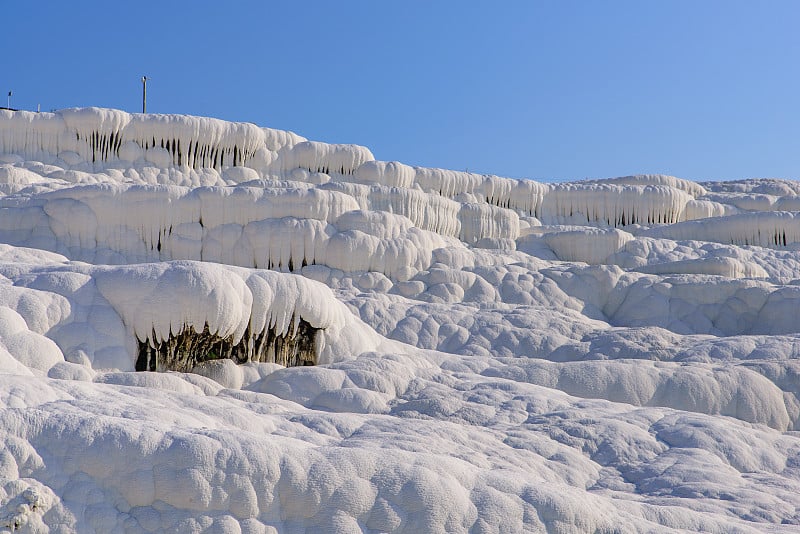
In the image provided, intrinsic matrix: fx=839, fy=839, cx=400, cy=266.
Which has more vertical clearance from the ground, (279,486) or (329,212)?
(329,212)

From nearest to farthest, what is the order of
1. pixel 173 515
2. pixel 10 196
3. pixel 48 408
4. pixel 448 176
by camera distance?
pixel 173 515, pixel 48 408, pixel 10 196, pixel 448 176

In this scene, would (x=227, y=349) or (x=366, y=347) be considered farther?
(x=366, y=347)

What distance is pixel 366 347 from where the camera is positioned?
10.4 m

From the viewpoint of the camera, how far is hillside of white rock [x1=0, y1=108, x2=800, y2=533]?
4.81m

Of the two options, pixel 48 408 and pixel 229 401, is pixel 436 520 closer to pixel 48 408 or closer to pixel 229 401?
pixel 48 408

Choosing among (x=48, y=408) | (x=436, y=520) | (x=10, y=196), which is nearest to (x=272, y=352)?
(x=48, y=408)

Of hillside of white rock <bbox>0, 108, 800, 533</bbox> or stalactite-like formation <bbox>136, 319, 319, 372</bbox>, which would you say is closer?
hillside of white rock <bbox>0, 108, 800, 533</bbox>

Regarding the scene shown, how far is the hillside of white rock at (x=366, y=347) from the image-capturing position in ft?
15.8

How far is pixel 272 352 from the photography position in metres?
9.60

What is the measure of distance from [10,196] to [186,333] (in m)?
9.26

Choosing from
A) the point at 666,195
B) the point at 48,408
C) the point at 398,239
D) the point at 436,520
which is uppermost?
the point at 666,195

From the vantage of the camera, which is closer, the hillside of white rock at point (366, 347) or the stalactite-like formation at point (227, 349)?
the hillside of white rock at point (366, 347)

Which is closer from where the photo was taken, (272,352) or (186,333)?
(186,333)

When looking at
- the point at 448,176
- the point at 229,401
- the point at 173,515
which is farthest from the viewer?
the point at 448,176
